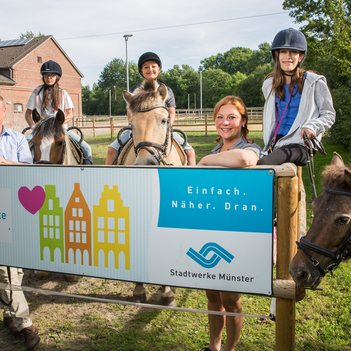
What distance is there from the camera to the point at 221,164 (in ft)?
6.29

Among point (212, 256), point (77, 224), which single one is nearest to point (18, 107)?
point (77, 224)

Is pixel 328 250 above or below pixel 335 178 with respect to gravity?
below

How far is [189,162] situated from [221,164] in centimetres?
256

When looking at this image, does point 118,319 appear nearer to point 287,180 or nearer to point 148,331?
point 148,331

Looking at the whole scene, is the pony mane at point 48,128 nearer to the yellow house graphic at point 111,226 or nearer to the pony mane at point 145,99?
the pony mane at point 145,99

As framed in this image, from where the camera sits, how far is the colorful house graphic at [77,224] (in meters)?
2.18

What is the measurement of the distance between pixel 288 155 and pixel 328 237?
0.78 meters

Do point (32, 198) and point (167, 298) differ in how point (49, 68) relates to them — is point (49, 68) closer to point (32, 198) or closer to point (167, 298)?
point (32, 198)

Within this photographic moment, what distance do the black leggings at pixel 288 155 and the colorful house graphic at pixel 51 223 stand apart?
5.25 ft

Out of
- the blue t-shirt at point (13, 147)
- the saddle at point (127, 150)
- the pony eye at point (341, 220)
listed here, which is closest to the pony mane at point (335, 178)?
the pony eye at point (341, 220)

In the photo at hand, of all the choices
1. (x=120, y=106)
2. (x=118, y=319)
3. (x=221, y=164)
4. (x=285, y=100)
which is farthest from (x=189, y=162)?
(x=120, y=106)

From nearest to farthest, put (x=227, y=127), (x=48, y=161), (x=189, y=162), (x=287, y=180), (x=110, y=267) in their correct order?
(x=287, y=180), (x=110, y=267), (x=227, y=127), (x=48, y=161), (x=189, y=162)

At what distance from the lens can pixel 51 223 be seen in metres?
2.28

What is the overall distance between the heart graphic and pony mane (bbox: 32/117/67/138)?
61.9 inches
